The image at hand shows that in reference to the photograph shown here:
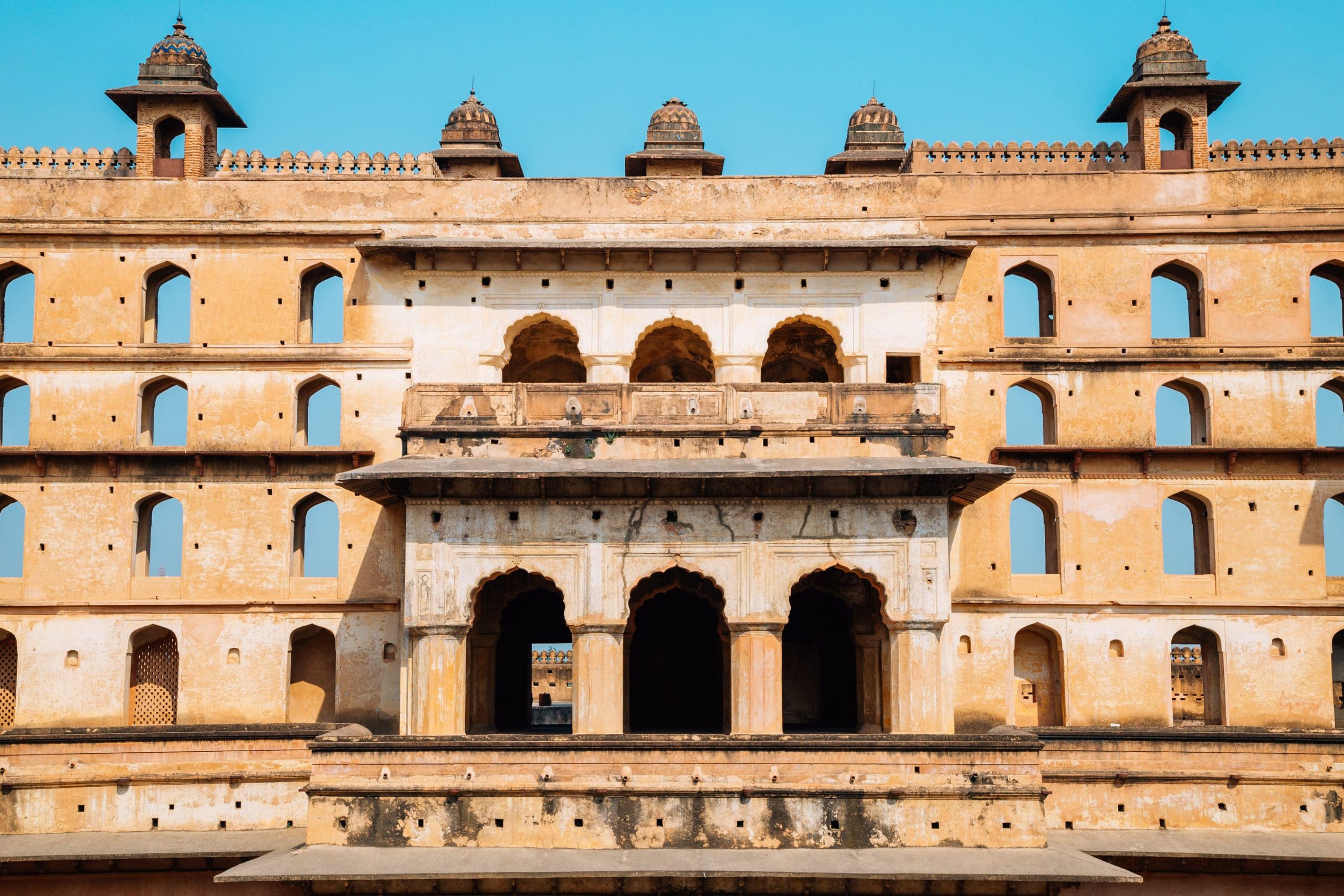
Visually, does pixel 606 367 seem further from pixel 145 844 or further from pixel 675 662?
pixel 145 844

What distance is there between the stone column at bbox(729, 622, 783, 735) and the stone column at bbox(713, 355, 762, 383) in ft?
18.1

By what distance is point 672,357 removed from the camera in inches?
1069

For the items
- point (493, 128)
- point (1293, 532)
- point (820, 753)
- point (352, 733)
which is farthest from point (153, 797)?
point (1293, 532)

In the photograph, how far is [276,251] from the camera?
82.7ft

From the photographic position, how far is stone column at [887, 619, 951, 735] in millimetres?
20281

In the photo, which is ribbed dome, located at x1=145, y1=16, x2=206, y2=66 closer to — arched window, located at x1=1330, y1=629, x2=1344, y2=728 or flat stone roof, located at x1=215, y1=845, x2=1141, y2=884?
flat stone roof, located at x1=215, y1=845, x2=1141, y2=884

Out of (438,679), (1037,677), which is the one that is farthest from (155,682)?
(1037,677)

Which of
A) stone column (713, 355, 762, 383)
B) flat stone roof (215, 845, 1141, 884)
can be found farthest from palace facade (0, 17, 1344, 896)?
flat stone roof (215, 845, 1141, 884)

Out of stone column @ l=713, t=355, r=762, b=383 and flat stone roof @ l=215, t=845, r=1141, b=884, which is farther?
stone column @ l=713, t=355, r=762, b=383

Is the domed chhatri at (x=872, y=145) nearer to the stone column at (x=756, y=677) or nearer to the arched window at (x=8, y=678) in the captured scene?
the stone column at (x=756, y=677)

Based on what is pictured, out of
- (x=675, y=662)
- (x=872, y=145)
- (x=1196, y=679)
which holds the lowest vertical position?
(x=1196, y=679)

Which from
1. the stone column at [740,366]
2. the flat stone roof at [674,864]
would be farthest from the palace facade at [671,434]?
the flat stone roof at [674,864]

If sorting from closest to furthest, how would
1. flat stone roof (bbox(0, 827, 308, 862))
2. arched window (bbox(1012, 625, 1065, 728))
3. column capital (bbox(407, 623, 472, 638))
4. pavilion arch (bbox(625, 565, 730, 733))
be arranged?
flat stone roof (bbox(0, 827, 308, 862)) < column capital (bbox(407, 623, 472, 638)) < arched window (bbox(1012, 625, 1065, 728)) < pavilion arch (bbox(625, 565, 730, 733))

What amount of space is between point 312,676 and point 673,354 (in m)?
8.85
